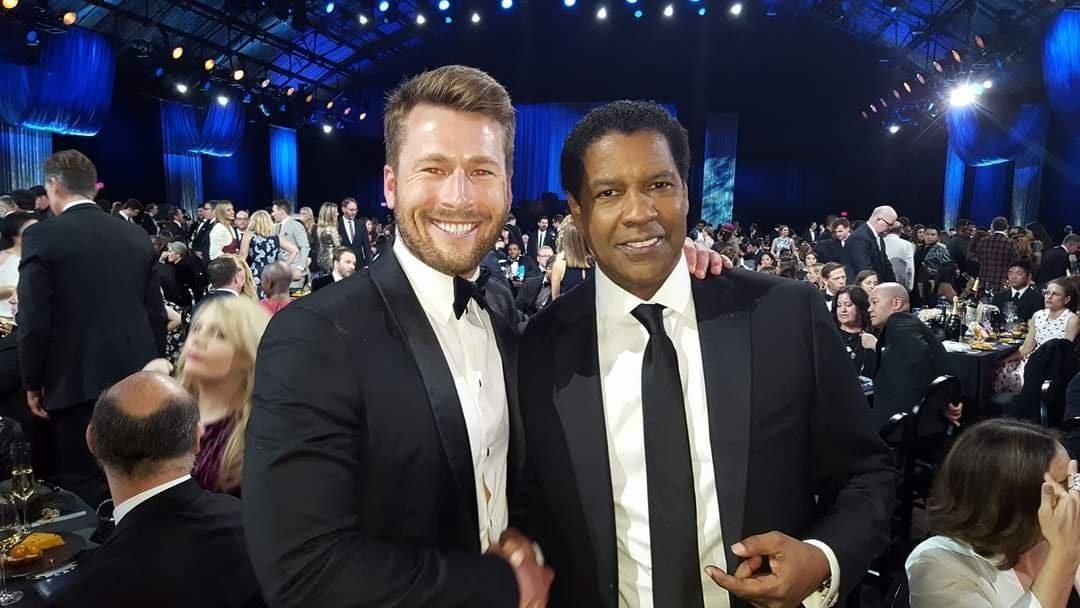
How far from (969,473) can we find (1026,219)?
14226 millimetres

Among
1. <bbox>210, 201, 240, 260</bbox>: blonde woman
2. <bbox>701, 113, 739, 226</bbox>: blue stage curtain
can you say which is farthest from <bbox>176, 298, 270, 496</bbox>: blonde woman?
<bbox>701, 113, 739, 226</bbox>: blue stage curtain

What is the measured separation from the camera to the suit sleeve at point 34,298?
336 centimetres

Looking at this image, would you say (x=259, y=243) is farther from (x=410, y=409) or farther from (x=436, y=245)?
(x=410, y=409)

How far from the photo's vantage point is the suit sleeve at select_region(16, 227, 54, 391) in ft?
11.0

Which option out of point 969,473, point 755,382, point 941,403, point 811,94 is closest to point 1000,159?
point 811,94

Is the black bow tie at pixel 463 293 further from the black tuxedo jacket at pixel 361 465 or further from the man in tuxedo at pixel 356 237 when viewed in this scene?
the man in tuxedo at pixel 356 237

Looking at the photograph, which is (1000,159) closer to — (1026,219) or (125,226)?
(1026,219)

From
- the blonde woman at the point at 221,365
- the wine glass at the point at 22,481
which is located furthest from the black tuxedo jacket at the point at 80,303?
the wine glass at the point at 22,481

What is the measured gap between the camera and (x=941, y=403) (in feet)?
13.1

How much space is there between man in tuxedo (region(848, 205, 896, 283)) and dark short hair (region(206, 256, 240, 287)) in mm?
5807

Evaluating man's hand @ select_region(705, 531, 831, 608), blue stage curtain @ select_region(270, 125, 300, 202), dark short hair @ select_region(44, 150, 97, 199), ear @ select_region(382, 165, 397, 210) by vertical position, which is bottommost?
man's hand @ select_region(705, 531, 831, 608)

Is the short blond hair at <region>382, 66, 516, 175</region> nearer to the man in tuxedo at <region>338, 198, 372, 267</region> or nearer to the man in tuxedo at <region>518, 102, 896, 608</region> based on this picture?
the man in tuxedo at <region>518, 102, 896, 608</region>

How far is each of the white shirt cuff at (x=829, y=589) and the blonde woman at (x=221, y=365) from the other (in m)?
2.05

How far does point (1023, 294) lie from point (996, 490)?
602 cm
